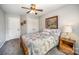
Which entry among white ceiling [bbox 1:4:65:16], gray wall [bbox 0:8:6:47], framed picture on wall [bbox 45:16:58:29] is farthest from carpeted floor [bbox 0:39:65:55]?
white ceiling [bbox 1:4:65:16]

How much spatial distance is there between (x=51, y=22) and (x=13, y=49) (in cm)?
94

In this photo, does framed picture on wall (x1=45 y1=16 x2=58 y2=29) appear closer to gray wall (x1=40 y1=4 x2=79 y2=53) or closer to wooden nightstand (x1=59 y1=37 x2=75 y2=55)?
gray wall (x1=40 y1=4 x2=79 y2=53)

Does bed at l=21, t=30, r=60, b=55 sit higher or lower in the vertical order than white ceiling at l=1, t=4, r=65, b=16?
lower

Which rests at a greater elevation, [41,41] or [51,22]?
[51,22]

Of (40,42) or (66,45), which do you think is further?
(66,45)

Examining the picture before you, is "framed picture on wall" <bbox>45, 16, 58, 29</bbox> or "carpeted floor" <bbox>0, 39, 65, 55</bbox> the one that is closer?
"carpeted floor" <bbox>0, 39, 65, 55</bbox>

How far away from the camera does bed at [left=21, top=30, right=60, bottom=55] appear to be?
132 cm

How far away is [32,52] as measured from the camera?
1.29m

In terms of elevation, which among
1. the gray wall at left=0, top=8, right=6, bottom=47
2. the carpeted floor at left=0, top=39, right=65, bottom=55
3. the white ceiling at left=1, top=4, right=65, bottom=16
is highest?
the white ceiling at left=1, top=4, right=65, bottom=16

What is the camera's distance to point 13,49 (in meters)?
1.38

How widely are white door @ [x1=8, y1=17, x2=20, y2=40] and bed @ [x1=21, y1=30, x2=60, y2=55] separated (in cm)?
14

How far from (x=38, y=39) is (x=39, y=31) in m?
0.17

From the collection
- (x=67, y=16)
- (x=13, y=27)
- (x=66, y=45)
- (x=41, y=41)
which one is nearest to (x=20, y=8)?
(x=13, y=27)

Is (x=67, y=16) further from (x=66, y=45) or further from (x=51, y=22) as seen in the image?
(x=66, y=45)
